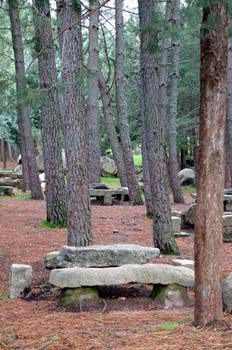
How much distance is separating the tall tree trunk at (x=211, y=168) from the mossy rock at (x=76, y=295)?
5.24 ft

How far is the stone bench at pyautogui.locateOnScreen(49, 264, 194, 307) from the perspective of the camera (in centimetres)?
577

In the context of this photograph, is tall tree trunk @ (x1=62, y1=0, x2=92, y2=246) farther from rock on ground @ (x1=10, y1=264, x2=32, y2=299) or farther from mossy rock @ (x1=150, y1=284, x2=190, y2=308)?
mossy rock @ (x1=150, y1=284, x2=190, y2=308)

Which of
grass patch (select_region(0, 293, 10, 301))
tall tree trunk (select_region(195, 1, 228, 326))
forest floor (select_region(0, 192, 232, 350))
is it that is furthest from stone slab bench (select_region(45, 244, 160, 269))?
tall tree trunk (select_region(195, 1, 228, 326))

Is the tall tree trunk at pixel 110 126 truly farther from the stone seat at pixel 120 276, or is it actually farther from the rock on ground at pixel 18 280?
the stone seat at pixel 120 276

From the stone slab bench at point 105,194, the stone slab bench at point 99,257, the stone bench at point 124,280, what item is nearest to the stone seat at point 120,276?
the stone bench at point 124,280

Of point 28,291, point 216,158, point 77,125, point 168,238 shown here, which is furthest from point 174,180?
point 216,158

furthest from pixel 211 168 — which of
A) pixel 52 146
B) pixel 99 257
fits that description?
pixel 52 146

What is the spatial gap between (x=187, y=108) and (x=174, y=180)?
10.0 metres

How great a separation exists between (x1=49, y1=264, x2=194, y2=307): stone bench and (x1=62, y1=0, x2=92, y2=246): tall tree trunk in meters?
1.81

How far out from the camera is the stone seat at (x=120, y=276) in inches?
227

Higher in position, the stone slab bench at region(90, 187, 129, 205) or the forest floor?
the stone slab bench at region(90, 187, 129, 205)

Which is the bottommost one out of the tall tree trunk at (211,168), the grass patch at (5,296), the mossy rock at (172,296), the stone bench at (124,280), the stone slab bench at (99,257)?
the grass patch at (5,296)

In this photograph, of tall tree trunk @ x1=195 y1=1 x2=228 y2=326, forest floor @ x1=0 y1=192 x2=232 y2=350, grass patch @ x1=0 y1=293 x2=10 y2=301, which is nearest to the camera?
forest floor @ x1=0 y1=192 x2=232 y2=350

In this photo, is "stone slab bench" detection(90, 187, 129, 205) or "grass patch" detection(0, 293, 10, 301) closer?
"grass patch" detection(0, 293, 10, 301)
